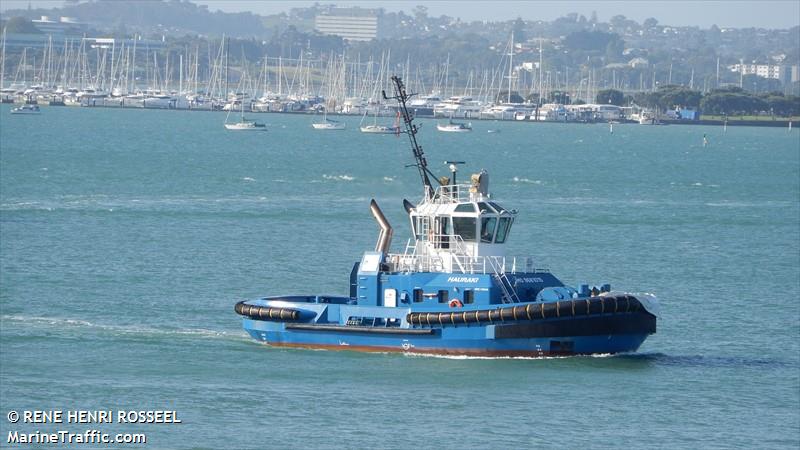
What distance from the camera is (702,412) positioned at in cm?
3562

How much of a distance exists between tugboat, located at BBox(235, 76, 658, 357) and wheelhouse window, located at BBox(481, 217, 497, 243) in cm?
2

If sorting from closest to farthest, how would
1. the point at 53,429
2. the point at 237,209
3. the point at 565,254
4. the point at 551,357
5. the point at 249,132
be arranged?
the point at 53,429
the point at 551,357
the point at 565,254
the point at 237,209
the point at 249,132

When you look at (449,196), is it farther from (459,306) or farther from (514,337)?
(514,337)

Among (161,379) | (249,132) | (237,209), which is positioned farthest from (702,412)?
(249,132)

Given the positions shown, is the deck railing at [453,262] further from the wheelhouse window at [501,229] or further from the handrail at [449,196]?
the handrail at [449,196]

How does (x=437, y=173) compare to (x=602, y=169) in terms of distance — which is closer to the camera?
(x=437, y=173)

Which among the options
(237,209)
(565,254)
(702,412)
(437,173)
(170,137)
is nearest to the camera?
(702,412)

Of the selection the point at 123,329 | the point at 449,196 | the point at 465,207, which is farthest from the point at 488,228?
the point at 123,329

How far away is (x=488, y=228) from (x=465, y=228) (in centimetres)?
56

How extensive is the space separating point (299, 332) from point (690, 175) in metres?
85.7

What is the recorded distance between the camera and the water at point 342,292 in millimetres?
34281

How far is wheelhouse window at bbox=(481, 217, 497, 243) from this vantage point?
4075cm

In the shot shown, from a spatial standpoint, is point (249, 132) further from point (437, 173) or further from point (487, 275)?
point (487, 275)

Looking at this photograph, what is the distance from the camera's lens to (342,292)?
51625 millimetres
